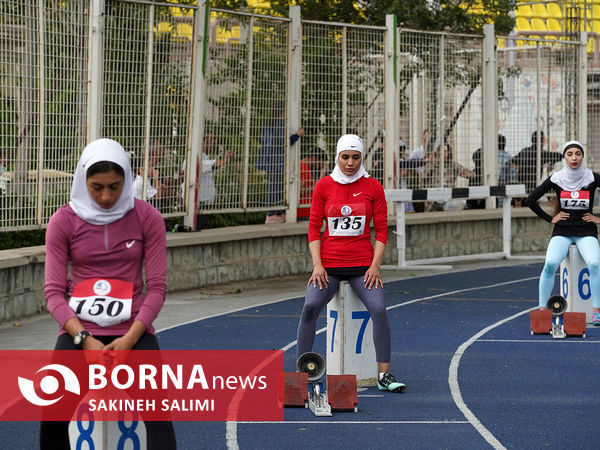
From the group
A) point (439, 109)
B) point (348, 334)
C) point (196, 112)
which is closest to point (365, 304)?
point (348, 334)

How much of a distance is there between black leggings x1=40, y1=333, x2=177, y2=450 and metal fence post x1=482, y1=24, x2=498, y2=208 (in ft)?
58.7

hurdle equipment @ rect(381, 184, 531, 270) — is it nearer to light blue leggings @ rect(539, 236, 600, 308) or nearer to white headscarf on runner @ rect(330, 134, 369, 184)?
light blue leggings @ rect(539, 236, 600, 308)

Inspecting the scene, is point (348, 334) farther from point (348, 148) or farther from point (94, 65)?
A: point (94, 65)

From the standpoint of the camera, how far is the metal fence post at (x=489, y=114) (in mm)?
23016

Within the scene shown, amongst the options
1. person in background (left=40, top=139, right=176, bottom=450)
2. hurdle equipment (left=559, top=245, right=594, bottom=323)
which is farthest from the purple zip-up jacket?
hurdle equipment (left=559, top=245, right=594, bottom=323)

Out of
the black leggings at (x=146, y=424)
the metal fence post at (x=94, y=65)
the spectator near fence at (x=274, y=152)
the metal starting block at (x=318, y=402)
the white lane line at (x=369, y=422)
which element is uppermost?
the metal fence post at (x=94, y=65)

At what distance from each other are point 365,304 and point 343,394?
0.81 m

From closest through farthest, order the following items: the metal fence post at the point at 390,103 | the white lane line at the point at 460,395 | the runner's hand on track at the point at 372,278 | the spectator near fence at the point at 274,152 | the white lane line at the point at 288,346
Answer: the white lane line at the point at 288,346, the white lane line at the point at 460,395, the runner's hand on track at the point at 372,278, the spectator near fence at the point at 274,152, the metal fence post at the point at 390,103

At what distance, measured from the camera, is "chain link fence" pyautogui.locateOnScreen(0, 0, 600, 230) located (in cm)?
1486

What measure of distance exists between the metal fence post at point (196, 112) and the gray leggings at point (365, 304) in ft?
26.3

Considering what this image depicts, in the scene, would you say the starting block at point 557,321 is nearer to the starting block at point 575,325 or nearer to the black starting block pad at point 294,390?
the starting block at point 575,325

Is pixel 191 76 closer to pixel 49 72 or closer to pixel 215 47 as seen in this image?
pixel 215 47

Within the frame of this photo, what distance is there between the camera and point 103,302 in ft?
18.7

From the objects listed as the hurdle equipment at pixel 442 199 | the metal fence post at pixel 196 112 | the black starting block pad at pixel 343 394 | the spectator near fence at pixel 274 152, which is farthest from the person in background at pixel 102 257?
the hurdle equipment at pixel 442 199
